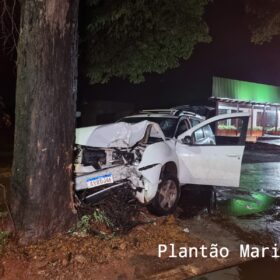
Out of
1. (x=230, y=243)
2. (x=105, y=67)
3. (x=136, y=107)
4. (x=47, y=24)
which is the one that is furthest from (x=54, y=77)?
Result: (x=136, y=107)

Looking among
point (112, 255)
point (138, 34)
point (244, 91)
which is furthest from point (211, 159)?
point (244, 91)

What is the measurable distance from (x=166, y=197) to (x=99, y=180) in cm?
151

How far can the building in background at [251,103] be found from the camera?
79.8ft

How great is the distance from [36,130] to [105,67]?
438 cm

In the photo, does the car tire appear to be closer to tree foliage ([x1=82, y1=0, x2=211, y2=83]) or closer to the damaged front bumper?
the damaged front bumper

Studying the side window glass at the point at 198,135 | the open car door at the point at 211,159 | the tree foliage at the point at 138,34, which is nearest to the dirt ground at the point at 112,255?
the open car door at the point at 211,159

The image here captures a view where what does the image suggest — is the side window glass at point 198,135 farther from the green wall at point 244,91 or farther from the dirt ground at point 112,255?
the green wall at point 244,91

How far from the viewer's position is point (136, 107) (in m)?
22.6

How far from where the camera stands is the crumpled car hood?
6.11 m

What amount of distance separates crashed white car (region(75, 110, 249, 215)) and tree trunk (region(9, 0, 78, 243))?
1.08 m

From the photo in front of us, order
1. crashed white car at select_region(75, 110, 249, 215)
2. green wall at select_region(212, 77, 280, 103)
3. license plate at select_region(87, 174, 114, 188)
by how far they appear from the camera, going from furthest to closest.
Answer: green wall at select_region(212, 77, 280, 103) → crashed white car at select_region(75, 110, 249, 215) → license plate at select_region(87, 174, 114, 188)

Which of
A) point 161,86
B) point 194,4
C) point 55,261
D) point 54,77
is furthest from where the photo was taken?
point 161,86

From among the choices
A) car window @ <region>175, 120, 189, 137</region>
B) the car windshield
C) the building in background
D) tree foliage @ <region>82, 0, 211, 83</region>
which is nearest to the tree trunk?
tree foliage @ <region>82, 0, 211, 83</region>

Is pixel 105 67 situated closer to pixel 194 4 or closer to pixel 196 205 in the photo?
pixel 194 4
